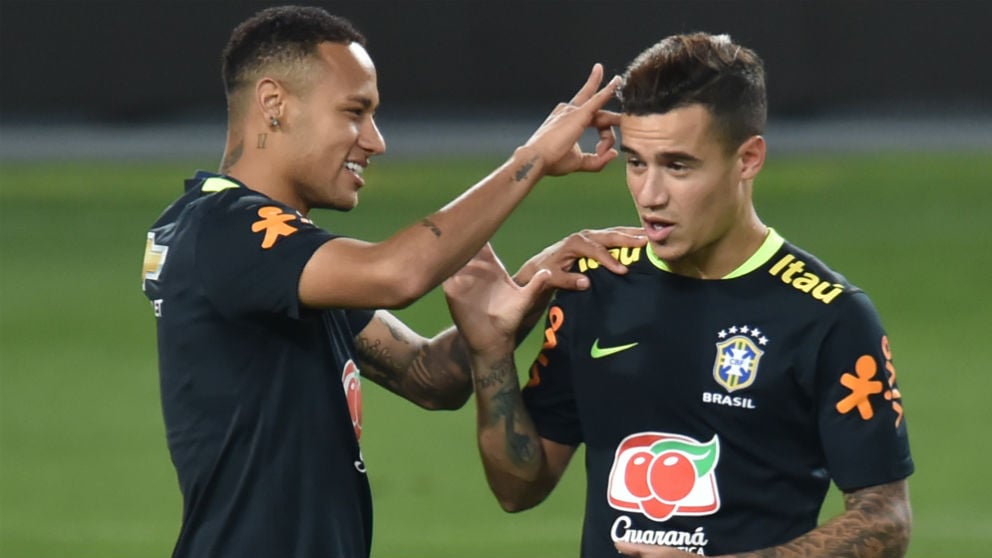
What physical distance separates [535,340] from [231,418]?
767 centimetres

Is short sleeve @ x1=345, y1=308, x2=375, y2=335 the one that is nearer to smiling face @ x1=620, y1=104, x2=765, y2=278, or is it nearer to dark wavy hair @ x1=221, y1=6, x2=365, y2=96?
dark wavy hair @ x1=221, y1=6, x2=365, y2=96

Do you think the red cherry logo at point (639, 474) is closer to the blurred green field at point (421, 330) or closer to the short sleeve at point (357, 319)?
the short sleeve at point (357, 319)

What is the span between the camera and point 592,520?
4496mm

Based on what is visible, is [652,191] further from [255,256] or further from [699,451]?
[255,256]

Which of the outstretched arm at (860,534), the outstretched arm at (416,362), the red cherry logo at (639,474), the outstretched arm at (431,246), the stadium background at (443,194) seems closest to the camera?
the outstretched arm at (860,534)

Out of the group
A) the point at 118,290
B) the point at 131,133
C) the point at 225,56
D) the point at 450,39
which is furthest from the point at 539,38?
the point at 225,56

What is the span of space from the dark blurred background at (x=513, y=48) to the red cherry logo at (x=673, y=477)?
1568 centimetres

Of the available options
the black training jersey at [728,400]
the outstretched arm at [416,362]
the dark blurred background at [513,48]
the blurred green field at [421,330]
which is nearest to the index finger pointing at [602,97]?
the black training jersey at [728,400]

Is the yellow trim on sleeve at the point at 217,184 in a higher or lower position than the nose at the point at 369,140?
lower

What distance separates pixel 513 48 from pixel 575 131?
16005 millimetres

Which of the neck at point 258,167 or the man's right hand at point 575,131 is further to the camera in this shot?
the neck at point 258,167

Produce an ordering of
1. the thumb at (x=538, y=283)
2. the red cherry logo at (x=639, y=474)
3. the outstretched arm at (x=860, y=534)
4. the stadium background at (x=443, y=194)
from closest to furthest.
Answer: the outstretched arm at (x=860, y=534) < the red cherry logo at (x=639, y=474) < the thumb at (x=538, y=283) < the stadium background at (x=443, y=194)

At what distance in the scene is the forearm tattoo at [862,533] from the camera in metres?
4.12

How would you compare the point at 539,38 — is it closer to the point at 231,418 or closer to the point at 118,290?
the point at 118,290
